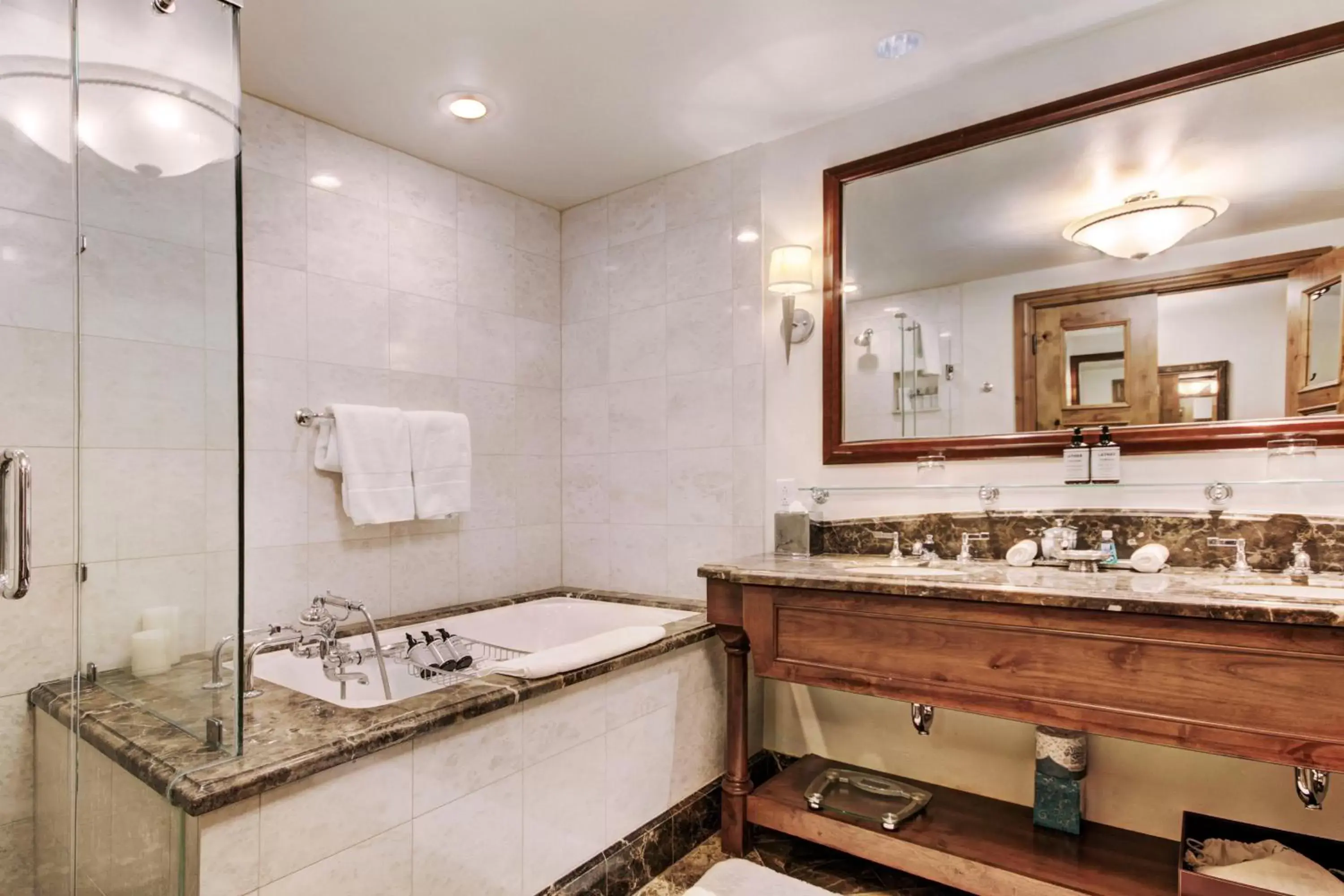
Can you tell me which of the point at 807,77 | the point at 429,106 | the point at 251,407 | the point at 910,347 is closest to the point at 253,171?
the point at 429,106

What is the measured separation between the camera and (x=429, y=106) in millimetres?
2289

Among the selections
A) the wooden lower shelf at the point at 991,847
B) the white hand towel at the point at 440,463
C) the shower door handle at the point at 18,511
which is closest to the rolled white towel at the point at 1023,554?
the wooden lower shelf at the point at 991,847

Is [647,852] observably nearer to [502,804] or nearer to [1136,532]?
[502,804]

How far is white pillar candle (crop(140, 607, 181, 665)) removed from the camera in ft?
4.20

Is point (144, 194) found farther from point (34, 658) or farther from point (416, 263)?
point (416, 263)

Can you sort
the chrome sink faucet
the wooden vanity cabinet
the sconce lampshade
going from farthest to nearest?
the sconce lampshade → the chrome sink faucet → the wooden vanity cabinet

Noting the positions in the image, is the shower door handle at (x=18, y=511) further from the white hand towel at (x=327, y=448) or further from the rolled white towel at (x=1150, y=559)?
the rolled white towel at (x=1150, y=559)

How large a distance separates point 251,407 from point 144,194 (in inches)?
39.8

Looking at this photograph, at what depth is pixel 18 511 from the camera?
1225 millimetres

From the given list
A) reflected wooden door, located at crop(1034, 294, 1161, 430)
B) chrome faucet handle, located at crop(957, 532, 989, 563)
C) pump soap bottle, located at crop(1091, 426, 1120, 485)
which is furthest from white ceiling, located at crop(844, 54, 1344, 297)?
chrome faucet handle, located at crop(957, 532, 989, 563)

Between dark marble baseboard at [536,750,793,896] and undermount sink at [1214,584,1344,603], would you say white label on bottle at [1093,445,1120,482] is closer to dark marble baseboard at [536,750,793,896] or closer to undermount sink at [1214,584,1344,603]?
undermount sink at [1214,584,1344,603]

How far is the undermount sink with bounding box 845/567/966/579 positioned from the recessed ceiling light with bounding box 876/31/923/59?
4.79 ft

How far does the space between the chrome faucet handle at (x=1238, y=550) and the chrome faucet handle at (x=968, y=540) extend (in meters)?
0.53

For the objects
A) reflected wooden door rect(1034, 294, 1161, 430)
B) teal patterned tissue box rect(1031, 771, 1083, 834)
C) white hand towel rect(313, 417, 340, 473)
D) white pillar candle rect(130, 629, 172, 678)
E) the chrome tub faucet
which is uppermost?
reflected wooden door rect(1034, 294, 1161, 430)
